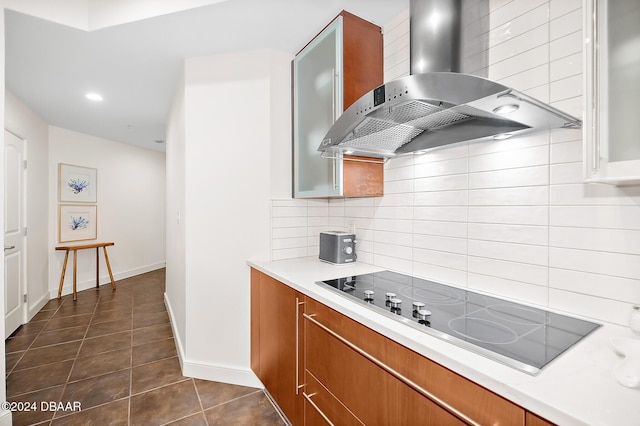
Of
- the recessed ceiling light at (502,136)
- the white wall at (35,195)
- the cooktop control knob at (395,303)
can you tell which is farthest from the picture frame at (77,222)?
the recessed ceiling light at (502,136)

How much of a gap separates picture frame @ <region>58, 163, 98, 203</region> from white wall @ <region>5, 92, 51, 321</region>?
203 millimetres

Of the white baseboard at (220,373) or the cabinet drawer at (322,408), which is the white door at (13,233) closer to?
the white baseboard at (220,373)

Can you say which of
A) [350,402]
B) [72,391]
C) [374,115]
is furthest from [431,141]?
[72,391]

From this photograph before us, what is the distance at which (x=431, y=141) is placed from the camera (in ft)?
4.73

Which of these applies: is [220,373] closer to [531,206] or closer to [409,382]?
[409,382]

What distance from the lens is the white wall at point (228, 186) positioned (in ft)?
6.91

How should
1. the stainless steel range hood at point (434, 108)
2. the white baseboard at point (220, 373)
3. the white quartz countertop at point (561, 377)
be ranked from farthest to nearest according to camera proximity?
1. the white baseboard at point (220, 373)
2. the stainless steel range hood at point (434, 108)
3. the white quartz countertop at point (561, 377)

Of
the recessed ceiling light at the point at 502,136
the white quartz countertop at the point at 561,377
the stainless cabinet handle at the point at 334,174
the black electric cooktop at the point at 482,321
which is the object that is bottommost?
the white quartz countertop at the point at 561,377

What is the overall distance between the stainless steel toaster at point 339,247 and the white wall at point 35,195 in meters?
3.41

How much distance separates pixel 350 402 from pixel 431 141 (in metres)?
1.22

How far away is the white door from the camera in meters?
2.78

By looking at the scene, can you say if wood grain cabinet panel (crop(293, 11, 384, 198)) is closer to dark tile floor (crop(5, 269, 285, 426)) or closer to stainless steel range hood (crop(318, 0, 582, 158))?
stainless steel range hood (crop(318, 0, 582, 158))

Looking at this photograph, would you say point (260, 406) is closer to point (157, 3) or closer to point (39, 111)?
point (157, 3)

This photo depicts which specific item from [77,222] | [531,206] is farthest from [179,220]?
[77,222]
